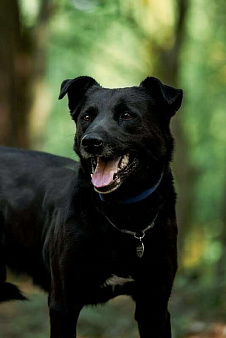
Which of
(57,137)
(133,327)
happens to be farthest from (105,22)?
(57,137)

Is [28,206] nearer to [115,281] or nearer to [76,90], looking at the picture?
[76,90]

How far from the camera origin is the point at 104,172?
462 centimetres

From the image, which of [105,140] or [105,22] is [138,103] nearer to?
[105,140]

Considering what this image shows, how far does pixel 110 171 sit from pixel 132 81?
18.3 metres

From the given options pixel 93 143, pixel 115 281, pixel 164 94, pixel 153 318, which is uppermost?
pixel 164 94

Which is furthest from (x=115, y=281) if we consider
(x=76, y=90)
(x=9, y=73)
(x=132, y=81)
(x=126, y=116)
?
(x=132, y=81)

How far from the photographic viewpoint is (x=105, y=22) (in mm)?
14570

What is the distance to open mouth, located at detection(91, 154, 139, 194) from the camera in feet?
14.9

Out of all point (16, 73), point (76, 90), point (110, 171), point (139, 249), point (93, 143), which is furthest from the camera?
point (16, 73)

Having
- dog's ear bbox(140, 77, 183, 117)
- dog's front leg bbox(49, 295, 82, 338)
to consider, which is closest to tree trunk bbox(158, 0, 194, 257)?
dog's ear bbox(140, 77, 183, 117)

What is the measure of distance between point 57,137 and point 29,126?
809 inches

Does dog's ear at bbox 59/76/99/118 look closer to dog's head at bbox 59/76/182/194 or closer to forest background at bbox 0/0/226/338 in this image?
dog's head at bbox 59/76/182/194

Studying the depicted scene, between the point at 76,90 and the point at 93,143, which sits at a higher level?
the point at 76,90

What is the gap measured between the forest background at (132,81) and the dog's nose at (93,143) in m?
2.05
